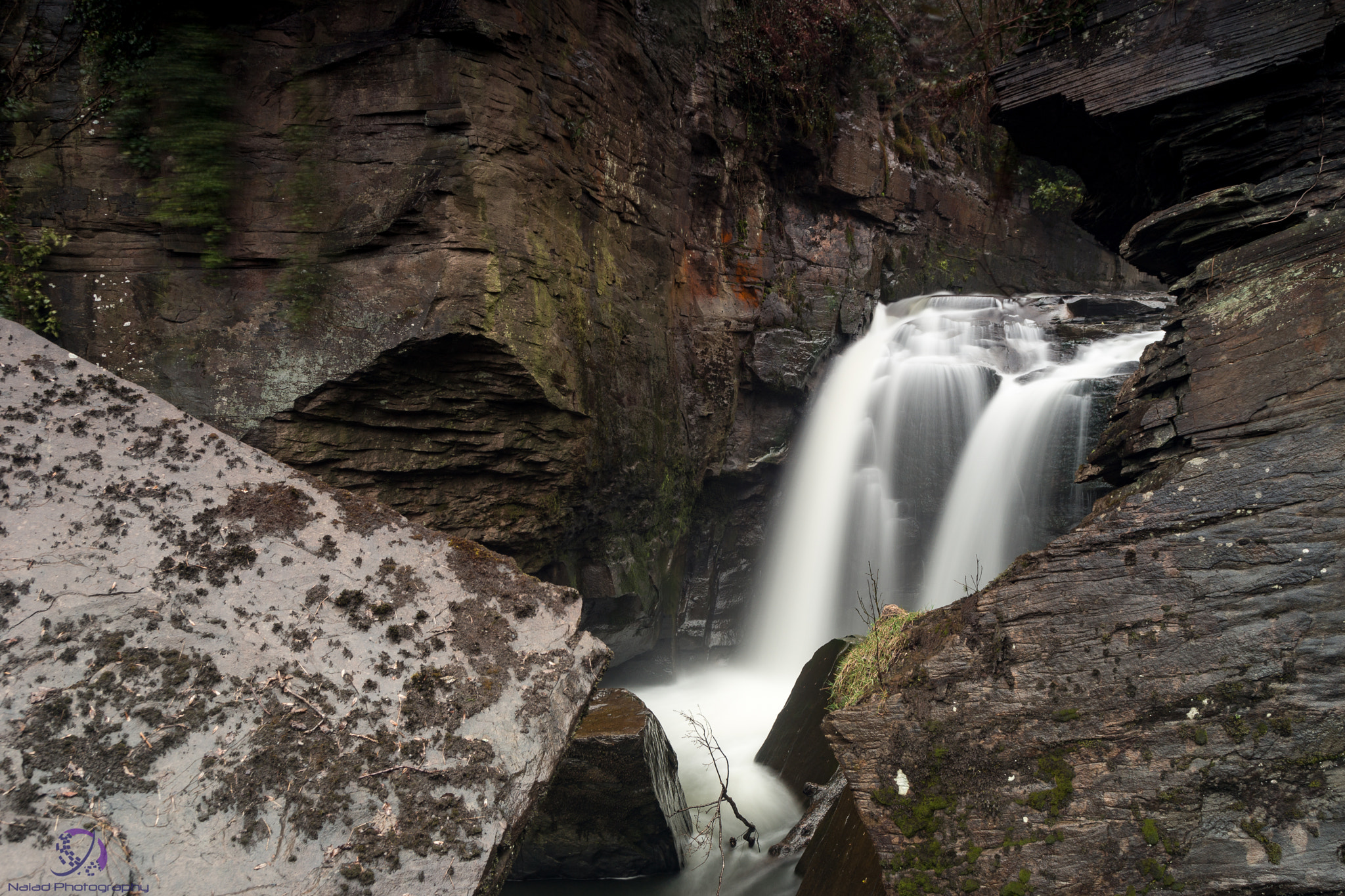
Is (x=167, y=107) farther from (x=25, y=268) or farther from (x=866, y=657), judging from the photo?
(x=866, y=657)

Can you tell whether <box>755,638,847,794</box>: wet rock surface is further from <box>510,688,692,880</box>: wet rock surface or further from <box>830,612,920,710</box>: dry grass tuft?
<box>510,688,692,880</box>: wet rock surface

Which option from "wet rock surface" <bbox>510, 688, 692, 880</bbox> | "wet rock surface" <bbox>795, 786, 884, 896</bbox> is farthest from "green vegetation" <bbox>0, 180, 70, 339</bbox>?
"wet rock surface" <bbox>795, 786, 884, 896</bbox>

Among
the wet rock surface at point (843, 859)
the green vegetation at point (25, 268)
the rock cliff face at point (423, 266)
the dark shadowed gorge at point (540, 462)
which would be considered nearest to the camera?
the dark shadowed gorge at point (540, 462)

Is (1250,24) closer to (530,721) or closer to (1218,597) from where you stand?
(1218,597)

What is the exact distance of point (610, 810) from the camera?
16.0ft

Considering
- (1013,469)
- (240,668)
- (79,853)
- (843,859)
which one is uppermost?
(240,668)

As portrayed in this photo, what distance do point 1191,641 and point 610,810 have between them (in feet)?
11.5

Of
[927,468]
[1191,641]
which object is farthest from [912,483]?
[1191,641]

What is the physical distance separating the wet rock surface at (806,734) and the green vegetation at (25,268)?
600cm

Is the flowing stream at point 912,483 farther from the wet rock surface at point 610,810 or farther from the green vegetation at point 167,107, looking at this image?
the green vegetation at point 167,107

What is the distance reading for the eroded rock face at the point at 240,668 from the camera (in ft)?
6.35

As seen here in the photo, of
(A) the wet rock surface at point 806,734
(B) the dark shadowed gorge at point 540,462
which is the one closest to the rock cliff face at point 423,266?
(B) the dark shadowed gorge at point 540,462

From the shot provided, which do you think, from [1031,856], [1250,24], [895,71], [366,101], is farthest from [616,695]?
[895,71]

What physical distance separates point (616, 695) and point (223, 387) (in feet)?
11.5
